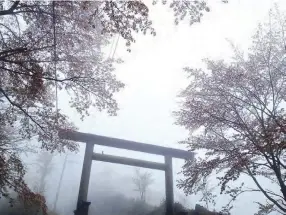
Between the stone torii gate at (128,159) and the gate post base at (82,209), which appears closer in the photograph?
the gate post base at (82,209)

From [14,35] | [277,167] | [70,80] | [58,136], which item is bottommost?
[277,167]

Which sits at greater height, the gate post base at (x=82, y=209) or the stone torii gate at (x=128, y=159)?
the stone torii gate at (x=128, y=159)

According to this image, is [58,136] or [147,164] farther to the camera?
[147,164]

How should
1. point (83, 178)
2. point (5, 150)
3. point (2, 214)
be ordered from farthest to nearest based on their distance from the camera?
point (2, 214) → point (83, 178) → point (5, 150)

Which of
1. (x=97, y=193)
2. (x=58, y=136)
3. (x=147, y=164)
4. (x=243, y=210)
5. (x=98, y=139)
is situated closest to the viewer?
(x=58, y=136)

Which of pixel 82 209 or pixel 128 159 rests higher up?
pixel 128 159

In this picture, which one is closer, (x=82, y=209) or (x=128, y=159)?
(x=82, y=209)

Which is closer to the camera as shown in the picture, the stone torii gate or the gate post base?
the gate post base

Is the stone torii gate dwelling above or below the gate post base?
above

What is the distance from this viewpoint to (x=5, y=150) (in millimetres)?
6000

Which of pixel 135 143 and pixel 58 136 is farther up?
pixel 135 143

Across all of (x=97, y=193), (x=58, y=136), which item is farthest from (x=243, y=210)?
(x=58, y=136)

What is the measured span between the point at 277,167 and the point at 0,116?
8141 millimetres

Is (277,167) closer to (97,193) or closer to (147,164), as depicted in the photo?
(147,164)
